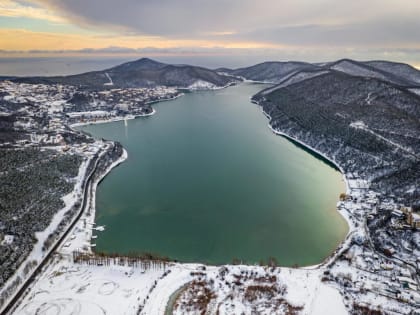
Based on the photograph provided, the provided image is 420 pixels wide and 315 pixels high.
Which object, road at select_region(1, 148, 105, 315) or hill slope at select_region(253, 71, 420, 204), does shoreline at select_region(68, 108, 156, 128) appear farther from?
road at select_region(1, 148, 105, 315)

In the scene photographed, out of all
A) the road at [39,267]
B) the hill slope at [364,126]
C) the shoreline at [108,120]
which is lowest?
the road at [39,267]

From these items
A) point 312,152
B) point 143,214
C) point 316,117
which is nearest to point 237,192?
point 143,214

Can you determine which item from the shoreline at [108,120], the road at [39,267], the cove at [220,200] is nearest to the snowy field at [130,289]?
the road at [39,267]

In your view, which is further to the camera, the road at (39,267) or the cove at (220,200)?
the cove at (220,200)

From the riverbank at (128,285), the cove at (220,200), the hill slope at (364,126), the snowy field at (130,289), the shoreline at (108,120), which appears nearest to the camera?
the snowy field at (130,289)

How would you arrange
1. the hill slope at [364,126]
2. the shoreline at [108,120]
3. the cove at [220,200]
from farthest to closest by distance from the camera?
the shoreline at [108,120] < the hill slope at [364,126] < the cove at [220,200]

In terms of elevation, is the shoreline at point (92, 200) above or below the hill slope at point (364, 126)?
below

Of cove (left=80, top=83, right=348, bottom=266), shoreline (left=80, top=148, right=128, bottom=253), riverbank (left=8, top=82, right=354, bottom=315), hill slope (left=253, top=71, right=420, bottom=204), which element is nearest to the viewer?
riverbank (left=8, top=82, right=354, bottom=315)

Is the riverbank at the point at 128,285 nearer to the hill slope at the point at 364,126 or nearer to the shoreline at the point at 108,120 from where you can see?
the hill slope at the point at 364,126

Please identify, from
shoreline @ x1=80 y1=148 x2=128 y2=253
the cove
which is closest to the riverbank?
the cove

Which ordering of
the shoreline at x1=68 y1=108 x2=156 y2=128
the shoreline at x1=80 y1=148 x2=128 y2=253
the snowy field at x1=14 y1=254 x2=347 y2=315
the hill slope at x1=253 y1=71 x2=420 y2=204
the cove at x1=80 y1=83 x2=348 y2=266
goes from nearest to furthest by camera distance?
the snowy field at x1=14 y1=254 x2=347 y2=315, the cove at x1=80 y1=83 x2=348 y2=266, the shoreline at x1=80 y1=148 x2=128 y2=253, the hill slope at x1=253 y1=71 x2=420 y2=204, the shoreline at x1=68 y1=108 x2=156 y2=128
